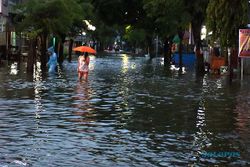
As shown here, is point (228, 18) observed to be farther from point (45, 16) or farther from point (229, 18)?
point (45, 16)

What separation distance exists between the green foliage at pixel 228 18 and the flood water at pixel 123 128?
6.73m

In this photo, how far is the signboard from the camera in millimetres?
27000

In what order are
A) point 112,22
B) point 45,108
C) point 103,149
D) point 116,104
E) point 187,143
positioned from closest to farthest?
1. point 103,149
2. point 187,143
3. point 45,108
4. point 116,104
5. point 112,22

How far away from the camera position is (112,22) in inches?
2153

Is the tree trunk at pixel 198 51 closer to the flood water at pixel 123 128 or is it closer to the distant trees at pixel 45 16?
the distant trees at pixel 45 16

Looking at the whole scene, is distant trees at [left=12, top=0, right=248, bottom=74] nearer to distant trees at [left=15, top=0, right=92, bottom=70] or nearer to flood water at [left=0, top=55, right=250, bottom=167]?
distant trees at [left=15, top=0, right=92, bottom=70]

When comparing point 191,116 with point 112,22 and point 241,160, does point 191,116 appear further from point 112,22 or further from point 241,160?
point 112,22

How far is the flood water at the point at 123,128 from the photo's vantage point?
369 inches

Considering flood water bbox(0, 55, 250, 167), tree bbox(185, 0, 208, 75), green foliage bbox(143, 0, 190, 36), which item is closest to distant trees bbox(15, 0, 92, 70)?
green foliage bbox(143, 0, 190, 36)

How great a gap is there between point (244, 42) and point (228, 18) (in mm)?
1360

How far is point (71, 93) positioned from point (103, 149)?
35.7 ft

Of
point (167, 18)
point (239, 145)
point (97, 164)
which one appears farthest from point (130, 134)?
point (167, 18)

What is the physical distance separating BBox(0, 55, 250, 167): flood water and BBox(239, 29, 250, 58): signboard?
5.97 m

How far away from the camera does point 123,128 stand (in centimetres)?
1265
